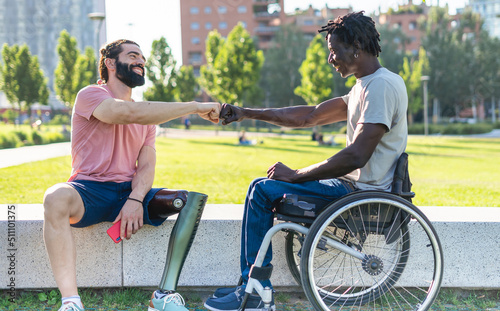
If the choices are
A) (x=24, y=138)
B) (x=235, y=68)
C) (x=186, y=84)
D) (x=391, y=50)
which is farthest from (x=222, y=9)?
(x=24, y=138)

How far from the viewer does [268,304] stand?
274 centimetres

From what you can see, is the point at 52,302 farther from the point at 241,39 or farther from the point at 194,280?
the point at 241,39

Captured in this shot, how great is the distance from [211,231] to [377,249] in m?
1.02

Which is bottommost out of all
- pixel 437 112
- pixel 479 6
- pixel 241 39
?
pixel 437 112

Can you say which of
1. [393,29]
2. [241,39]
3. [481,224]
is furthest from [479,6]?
[481,224]

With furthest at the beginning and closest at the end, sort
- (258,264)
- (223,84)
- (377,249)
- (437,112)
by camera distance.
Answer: (437,112)
(223,84)
(377,249)
(258,264)

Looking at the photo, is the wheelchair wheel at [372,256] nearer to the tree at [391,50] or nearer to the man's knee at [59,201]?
the man's knee at [59,201]

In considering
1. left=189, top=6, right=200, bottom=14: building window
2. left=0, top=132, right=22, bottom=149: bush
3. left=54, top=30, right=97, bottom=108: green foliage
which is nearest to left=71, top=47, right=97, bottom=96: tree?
left=54, top=30, right=97, bottom=108: green foliage

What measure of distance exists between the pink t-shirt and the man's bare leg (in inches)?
14.0

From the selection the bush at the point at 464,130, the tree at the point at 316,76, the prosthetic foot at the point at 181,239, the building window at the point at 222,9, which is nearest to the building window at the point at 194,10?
the building window at the point at 222,9

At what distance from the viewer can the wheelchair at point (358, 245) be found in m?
2.65

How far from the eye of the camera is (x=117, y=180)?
10.5ft

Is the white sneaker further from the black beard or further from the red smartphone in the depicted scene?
the black beard

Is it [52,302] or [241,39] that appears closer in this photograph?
[52,302]
